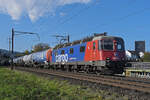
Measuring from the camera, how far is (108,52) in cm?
1459

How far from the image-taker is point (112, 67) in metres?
14.4

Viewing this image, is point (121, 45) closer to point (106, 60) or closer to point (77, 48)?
point (106, 60)

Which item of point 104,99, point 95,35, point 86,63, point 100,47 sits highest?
point 95,35

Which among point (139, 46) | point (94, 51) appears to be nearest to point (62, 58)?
point (94, 51)

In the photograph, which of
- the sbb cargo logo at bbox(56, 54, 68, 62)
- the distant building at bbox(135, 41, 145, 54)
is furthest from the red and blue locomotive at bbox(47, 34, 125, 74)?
the distant building at bbox(135, 41, 145, 54)

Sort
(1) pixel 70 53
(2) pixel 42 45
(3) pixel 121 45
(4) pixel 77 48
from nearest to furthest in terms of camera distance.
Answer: (3) pixel 121 45
(4) pixel 77 48
(1) pixel 70 53
(2) pixel 42 45

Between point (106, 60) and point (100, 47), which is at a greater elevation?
point (100, 47)

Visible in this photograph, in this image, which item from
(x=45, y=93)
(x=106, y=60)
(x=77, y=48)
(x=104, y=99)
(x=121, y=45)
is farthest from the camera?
(x=77, y=48)

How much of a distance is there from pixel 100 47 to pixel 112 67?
1892 mm

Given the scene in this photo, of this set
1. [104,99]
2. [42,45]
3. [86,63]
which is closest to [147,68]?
[86,63]

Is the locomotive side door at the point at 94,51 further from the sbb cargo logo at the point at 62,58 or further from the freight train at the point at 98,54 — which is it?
the sbb cargo logo at the point at 62,58

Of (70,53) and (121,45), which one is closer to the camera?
(121,45)

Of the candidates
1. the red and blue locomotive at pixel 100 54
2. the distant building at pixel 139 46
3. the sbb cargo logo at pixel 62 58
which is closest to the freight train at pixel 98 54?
the red and blue locomotive at pixel 100 54

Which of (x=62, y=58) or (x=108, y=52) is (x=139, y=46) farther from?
(x=108, y=52)
